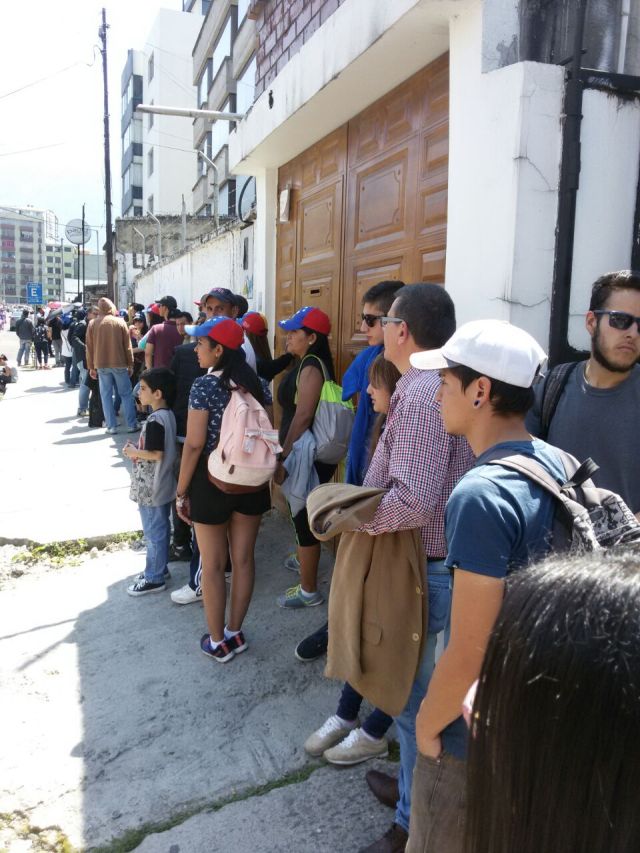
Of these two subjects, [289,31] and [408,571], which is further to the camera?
[289,31]

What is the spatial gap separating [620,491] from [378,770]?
4.75 feet

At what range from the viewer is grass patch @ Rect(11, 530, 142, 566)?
4.79 metres

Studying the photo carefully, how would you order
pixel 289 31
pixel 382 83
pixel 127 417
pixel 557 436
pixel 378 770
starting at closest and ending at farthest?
pixel 557 436
pixel 378 770
pixel 382 83
pixel 289 31
pixel 127 417

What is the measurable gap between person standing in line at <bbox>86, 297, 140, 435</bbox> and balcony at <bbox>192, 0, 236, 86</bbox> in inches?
672

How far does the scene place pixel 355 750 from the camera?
8.39 feet

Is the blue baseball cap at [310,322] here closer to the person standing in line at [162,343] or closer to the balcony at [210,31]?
the person standing in line at [162,343]

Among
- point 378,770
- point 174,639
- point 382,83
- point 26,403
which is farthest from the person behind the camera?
point 26,403

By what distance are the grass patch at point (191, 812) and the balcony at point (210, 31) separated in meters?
23.8

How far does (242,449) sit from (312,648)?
1.09m

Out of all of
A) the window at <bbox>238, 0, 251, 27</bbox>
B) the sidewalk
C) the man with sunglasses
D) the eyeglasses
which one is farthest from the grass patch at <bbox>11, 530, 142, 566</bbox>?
the window at <bbox>238, 0, 251, 27</bbox>

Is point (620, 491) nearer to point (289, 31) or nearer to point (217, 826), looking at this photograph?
point (217, 826)

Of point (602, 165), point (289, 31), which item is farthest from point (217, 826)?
point (289, 31)

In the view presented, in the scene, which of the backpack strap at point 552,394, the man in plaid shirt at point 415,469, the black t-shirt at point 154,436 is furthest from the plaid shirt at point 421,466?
the black t-shirt at point 154,436

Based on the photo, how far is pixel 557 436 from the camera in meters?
2.16
